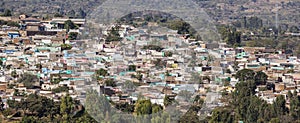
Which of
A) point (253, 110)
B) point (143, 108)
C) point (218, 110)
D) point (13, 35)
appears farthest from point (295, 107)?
point (13, 35)

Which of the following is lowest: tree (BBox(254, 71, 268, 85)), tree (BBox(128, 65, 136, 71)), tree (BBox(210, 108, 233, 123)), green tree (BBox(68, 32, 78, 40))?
tree (BBox(254, 71, 268, 85))

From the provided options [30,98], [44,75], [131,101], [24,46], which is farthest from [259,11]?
[131,101]

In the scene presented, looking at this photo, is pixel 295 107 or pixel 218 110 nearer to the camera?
pixel 218 110

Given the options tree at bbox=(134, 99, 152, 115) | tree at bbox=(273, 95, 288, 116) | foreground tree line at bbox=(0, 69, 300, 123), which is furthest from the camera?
tree at bbox=(273, 95, 288, 116)

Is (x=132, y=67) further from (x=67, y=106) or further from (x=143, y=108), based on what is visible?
(x=143, y=108)

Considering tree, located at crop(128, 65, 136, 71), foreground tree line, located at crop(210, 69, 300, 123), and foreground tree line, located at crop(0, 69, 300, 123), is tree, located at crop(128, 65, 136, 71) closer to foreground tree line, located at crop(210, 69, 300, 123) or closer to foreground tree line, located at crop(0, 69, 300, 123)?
foreground tree line, located at crop(0, 69, 300, 123)

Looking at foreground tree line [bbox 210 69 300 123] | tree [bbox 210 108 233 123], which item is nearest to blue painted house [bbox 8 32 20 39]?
foreground tree line [bbox 210 69 300 123]

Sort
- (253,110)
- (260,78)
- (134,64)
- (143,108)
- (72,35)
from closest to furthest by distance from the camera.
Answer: (143,108) < (253,110) < (134,64) < (260,78) < (72,35)

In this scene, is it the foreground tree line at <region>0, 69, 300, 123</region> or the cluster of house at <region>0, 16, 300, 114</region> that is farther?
the foreground tree line at <region>0, 69, 300, 123</region>
